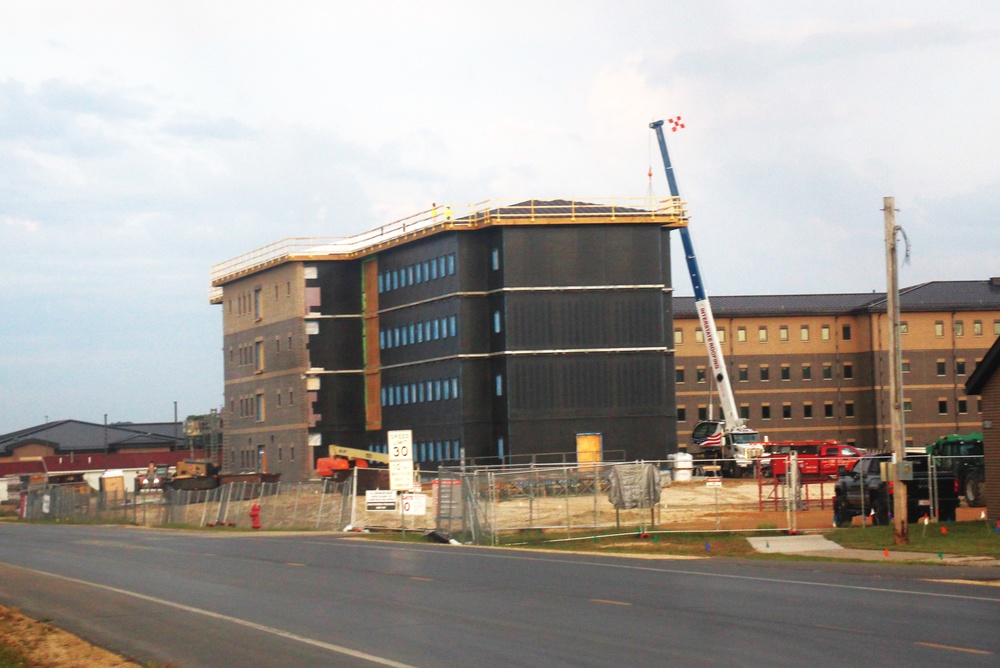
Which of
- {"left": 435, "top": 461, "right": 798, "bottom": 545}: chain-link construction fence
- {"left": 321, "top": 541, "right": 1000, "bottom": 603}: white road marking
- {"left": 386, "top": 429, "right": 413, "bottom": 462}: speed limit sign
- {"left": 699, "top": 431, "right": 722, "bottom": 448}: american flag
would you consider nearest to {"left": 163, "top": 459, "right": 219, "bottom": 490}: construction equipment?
{"left": 699, "top": 431, "right": 722, "bottom": 448}: american flag

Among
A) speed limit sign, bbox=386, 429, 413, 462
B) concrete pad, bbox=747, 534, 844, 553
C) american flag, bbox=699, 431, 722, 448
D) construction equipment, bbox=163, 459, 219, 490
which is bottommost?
construction equipment, bbox=163, 459, 219, 490

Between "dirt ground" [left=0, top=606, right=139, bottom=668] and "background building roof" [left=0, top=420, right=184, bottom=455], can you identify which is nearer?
"dirt ground" [left=0, top=606, right=139, bottom=668]

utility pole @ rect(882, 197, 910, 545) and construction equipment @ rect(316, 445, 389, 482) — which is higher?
utility pole @ rect(882, 197, 910, 545)

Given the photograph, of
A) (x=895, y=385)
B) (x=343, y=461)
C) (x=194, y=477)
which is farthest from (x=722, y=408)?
(x=895, y=385)

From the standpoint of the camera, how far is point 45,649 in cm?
1522

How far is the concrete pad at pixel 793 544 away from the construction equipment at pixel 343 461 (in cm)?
4128

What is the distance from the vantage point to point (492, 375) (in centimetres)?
7294

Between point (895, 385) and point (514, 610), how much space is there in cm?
1384

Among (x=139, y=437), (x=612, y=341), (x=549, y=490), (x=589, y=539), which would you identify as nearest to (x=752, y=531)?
(x=589, y=539)

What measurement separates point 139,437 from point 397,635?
145114 millimetres

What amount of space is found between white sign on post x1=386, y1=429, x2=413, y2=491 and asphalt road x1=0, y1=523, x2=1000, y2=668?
9.62m

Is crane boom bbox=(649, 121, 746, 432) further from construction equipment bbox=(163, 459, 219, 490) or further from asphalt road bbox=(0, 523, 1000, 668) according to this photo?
asphalt road bbox=(0, 523, 1000, 668)

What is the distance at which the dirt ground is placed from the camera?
14211 mm

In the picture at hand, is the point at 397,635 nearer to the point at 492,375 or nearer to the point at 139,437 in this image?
the point at 492,375
